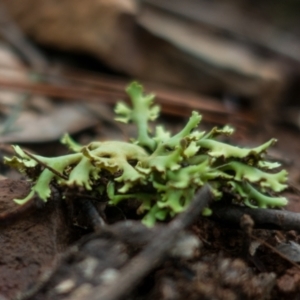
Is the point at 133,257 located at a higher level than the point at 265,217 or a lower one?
lower

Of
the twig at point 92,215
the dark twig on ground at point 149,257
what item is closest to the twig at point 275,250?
the dark twig on ground at point 149,257

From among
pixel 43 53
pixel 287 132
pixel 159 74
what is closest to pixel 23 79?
pixel 43 53

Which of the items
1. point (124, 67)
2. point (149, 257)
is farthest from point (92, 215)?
point (124, 67)

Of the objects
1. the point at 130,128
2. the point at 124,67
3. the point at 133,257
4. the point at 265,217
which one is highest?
the point at 265,217

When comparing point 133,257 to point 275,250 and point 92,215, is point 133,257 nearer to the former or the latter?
point 92,215

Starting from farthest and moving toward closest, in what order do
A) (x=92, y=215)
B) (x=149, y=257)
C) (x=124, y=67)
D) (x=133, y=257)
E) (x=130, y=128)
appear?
(x=124, y=67)
(x=130, y=128)
(x=92, y=215)
(x=133, y=257)
(x=149, y=257)

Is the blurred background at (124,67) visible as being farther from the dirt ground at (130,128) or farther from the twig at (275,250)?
the twig at (275,250)

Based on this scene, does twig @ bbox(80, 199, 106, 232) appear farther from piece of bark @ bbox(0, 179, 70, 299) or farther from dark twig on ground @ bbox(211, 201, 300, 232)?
dark twig on ground @ bbox(211, 201, 300, 232)
